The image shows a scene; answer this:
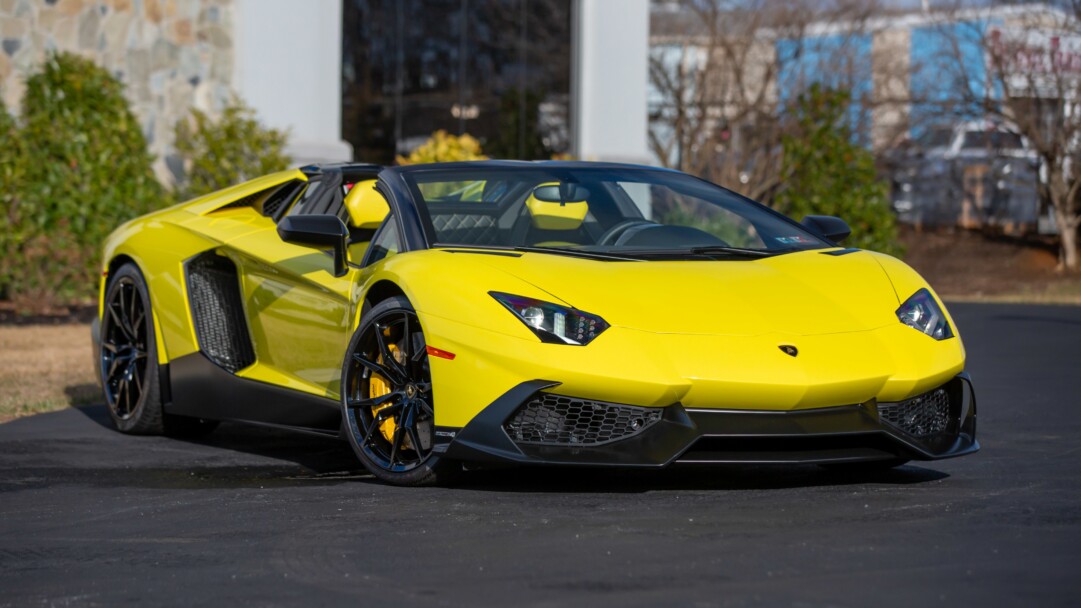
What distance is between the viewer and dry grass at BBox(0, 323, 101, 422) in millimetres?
9250

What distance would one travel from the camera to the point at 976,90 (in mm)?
25188

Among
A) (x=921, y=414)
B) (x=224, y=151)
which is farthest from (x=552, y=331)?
(x=224, y=151)

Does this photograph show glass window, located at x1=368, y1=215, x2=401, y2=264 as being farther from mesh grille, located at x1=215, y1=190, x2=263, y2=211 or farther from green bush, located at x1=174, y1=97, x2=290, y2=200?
green bush, located at x1=174, y1=97, x2=290, y2=200

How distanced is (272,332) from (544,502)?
2046 mm

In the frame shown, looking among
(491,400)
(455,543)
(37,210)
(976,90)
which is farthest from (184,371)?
(976,90)

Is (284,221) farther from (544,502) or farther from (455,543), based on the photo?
(455,543)

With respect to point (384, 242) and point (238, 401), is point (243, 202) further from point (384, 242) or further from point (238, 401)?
point (384, 242)

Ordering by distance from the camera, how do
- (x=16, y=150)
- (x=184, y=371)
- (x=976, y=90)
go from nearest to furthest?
(x=184, y=371), (x=16, y=150), (x=976, y=90)

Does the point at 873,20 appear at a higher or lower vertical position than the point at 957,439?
higher

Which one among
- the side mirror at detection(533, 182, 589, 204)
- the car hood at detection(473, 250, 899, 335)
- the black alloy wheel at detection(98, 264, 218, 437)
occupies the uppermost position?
the side mirror at detection(533, 182, 589, 204)

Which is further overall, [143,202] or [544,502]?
[143,202]

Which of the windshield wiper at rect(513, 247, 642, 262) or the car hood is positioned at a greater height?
the windshield wiper at rect(513, 247, 642, 262)

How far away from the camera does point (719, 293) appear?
568 cm

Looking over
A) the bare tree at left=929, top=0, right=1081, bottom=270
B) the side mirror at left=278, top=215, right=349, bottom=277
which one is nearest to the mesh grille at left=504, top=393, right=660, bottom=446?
the side mirror at left=278, top=215, right=349, bottom=277
